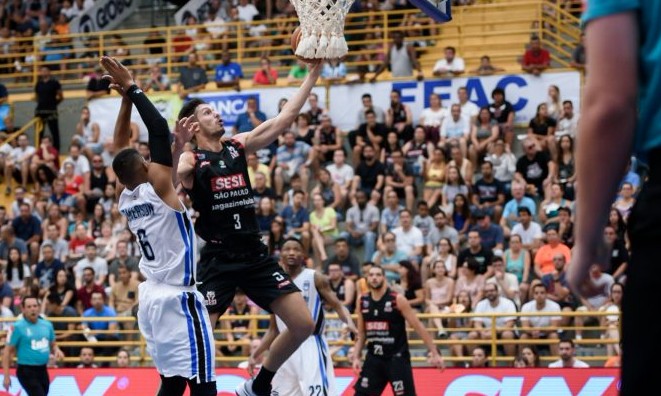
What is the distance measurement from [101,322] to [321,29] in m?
11.1

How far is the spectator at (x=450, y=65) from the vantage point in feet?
73.4

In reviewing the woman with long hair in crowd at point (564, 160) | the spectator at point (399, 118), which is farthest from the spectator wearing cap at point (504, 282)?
the spectator at point (399, 118)

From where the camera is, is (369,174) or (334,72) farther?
(334,72)

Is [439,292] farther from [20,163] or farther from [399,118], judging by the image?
[20,163]

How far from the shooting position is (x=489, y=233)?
61.3 ft

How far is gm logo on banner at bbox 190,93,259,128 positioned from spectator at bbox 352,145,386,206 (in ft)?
12.1

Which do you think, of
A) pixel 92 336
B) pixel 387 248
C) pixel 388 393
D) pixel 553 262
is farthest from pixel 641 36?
pixel 92 336

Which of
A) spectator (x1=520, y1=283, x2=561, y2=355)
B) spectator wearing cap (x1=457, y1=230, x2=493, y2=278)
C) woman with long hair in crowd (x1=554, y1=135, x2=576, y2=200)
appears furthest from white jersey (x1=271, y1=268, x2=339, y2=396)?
woman with long hair in crowd (x1=554, y1=135, x2=576, y2=200)

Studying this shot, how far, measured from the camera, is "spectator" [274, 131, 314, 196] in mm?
21562

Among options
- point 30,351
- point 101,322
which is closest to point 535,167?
point 101,322

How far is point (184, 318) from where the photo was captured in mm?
8406

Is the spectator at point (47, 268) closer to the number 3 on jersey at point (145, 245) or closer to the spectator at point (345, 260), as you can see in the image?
the spectator at point (345, 260)

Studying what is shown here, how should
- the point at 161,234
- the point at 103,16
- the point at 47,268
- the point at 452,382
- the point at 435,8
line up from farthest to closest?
the point at 103,16 → the point at 47,268 → the point at 452,382 → the point at 435,8 → the point at 161,234

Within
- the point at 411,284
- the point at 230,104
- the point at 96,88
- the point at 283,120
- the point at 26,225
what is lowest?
the point at 411,284
